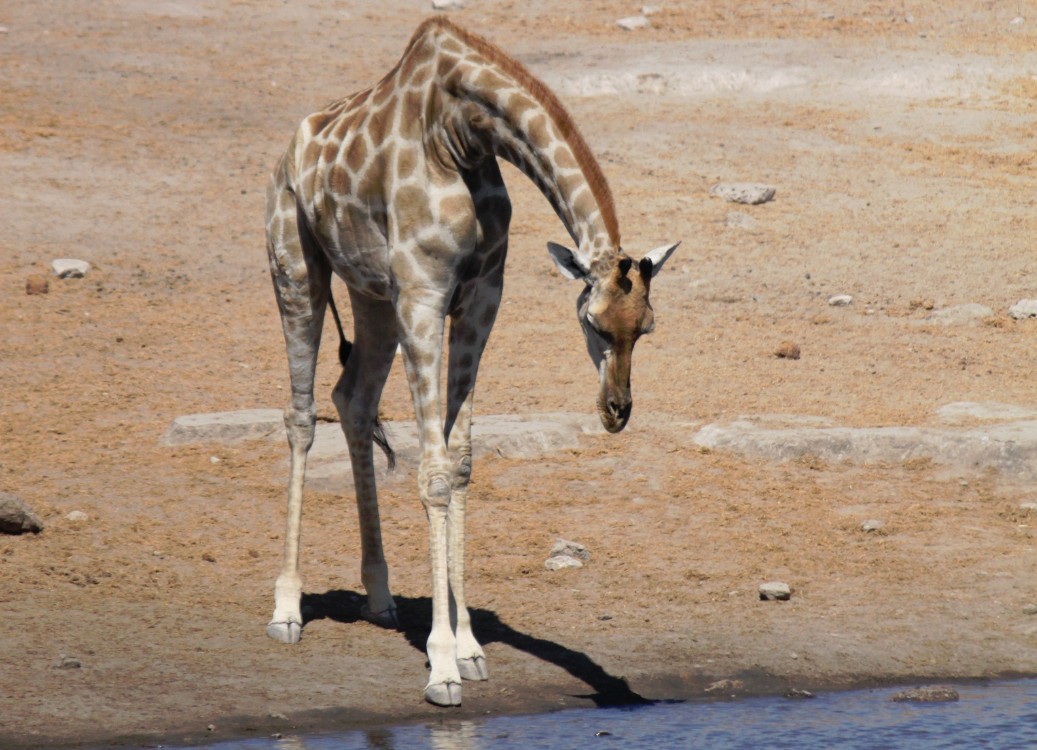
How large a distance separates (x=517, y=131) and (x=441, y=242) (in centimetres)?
57

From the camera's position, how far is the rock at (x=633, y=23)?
22109 millimetres

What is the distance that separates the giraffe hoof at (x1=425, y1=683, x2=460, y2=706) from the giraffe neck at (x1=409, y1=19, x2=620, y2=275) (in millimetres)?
1798

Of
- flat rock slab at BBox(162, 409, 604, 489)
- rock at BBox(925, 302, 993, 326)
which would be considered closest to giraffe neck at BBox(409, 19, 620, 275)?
flat rock slab at BBox(162, 409, 604, 489)

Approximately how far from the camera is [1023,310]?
1320 centimetres

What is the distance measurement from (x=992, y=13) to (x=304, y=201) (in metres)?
16.9

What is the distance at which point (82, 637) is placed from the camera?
7.05 metres

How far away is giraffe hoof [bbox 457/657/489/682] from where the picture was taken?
22.1 feet

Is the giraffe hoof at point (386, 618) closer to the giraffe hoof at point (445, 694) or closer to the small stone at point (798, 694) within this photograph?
the giraffe hoof at point (445, 694)

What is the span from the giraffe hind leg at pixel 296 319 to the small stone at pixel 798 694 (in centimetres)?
224

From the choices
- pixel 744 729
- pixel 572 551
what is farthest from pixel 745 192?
pixel 744 729

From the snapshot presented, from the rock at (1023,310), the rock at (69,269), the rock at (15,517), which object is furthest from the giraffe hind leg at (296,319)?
the rock at (1023,310)

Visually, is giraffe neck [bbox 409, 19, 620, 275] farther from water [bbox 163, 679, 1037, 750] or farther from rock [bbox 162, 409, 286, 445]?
rock [bbox 162, 409, 286, 445]

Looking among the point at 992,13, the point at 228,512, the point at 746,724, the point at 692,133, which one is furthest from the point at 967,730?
the point at 992,13

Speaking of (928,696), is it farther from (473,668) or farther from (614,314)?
(614,314)
